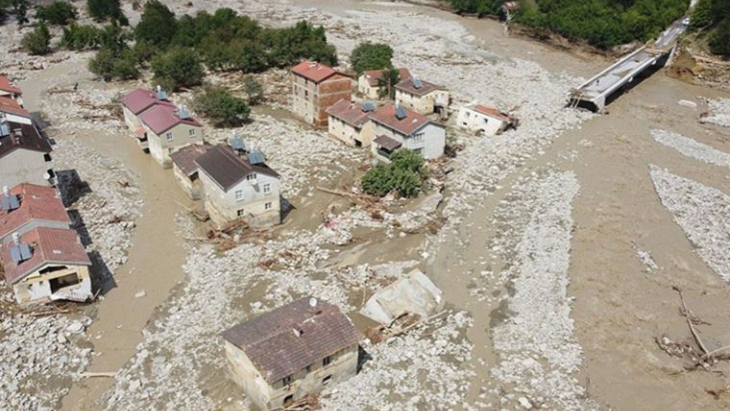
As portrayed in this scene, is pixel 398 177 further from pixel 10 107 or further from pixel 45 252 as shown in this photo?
pixel 10 107

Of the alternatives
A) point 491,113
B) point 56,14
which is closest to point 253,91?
point 491,113

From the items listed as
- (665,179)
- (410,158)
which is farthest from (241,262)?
(665,179)

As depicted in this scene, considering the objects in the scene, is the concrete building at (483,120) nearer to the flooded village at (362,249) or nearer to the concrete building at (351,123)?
the flooded village at (362,249)

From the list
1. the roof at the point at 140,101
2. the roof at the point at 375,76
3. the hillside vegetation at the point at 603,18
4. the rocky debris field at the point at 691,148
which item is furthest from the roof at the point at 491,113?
the hillside vegetation at the point at 603,18

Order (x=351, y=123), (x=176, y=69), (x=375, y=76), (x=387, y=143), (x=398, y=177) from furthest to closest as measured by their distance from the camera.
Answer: (x=176, y=69) → (x=375, y=76) → (x=351, y=123) → (x=387, y=143) → (x=398, y=177)

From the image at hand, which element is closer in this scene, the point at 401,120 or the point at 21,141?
the point at 21,141

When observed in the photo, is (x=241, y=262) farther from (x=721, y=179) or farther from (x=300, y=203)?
(x=721, y=179)

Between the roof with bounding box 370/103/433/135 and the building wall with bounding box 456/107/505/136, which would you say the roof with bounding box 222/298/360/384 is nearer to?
the roof with bounding box 370/103/433/135
